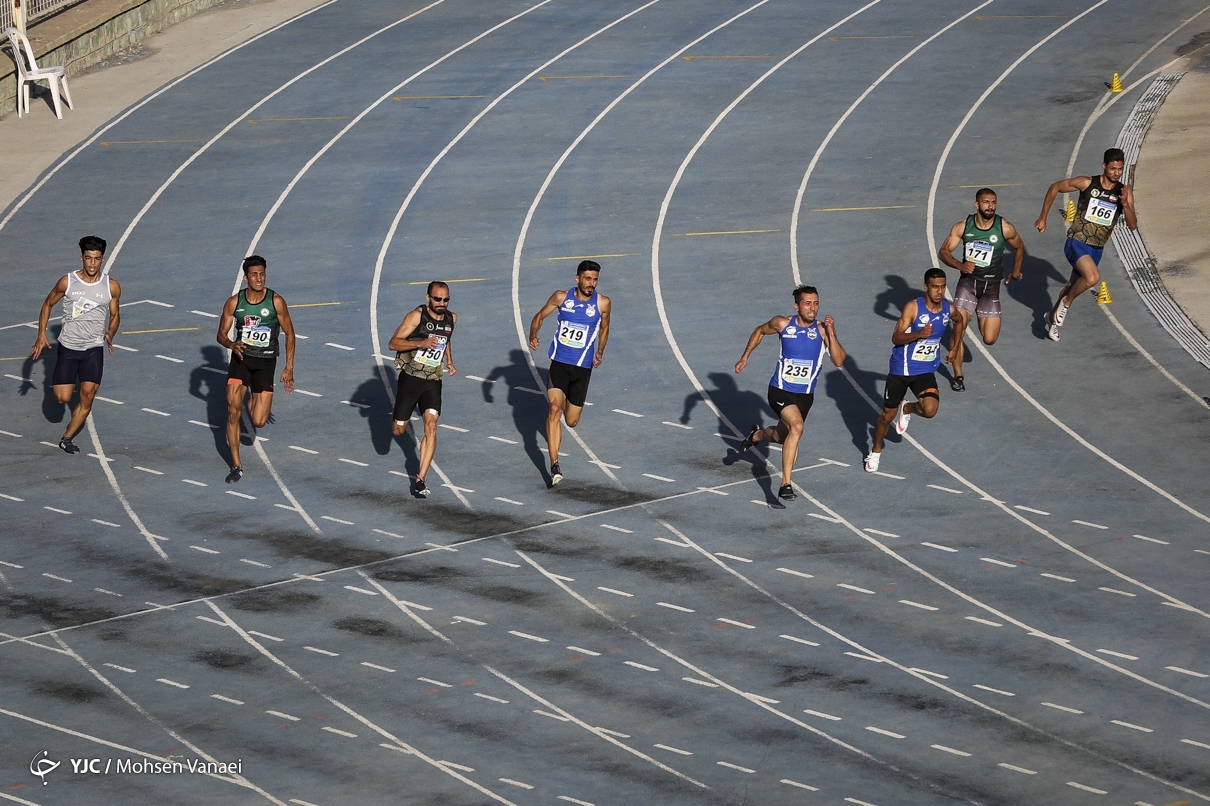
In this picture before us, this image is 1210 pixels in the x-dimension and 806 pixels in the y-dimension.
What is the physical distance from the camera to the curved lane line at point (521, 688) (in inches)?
424

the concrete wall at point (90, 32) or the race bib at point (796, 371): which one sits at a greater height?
the concrete wall at point (90, 32)

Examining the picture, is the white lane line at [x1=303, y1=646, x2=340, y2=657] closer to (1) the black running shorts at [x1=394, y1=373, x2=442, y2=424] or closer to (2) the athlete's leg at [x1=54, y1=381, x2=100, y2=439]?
(1) the black running shorts at [x1=394, y1=373, x2=442, y2=424]

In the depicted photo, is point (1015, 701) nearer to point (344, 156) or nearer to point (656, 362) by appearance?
point (656, 362)

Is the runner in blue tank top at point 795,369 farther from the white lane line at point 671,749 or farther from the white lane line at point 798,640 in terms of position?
the white lane line at point 671,749

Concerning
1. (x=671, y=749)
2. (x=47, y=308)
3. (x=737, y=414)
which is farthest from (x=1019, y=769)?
(x=47, y=308)

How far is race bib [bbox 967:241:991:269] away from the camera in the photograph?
17.3 metres

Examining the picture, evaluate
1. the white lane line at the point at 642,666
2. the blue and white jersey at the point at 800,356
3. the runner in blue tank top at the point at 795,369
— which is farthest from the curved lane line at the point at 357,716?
the blue and white jersey at the point at 800,356

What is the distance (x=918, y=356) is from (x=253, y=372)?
18.5 feet

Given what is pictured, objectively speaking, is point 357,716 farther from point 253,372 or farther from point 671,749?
point 253,372

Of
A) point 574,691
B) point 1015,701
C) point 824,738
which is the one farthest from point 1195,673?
point 574,691

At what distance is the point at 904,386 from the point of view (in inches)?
600

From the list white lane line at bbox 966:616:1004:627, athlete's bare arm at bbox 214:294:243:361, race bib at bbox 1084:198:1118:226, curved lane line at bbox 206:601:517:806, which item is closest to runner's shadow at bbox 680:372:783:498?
white lane line at bbox 966:616:1004:627

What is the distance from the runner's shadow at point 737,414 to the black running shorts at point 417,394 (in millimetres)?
2685

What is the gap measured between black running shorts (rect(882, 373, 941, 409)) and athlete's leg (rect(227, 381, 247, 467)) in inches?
215
